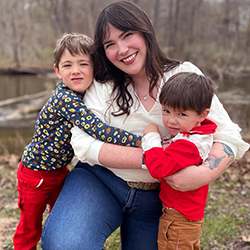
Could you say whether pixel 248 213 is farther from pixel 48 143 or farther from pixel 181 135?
pixel 48 143

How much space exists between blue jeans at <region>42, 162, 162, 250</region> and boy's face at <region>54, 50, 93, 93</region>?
538 millimetres

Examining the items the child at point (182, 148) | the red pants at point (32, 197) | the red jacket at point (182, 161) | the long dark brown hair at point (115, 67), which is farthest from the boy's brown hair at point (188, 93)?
the red pants at point (32, 197)

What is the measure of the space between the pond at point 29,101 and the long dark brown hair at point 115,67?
465 centimetres

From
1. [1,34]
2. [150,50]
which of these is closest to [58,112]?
[150,50]

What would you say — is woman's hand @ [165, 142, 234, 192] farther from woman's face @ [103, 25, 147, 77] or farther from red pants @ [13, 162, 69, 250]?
red pants @ [13, 162, 69, 250]

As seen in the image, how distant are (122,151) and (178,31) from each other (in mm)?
20960

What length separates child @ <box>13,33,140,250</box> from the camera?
69.0 inches

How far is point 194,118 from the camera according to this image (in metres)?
1.61

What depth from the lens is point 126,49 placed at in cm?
176

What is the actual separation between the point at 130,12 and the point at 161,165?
89 centimetres

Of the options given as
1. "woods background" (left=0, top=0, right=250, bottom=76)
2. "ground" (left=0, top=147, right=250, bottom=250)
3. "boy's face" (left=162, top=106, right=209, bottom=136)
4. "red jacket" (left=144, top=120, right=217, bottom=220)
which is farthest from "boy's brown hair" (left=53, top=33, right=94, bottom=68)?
"woods background" (left=0, top=0, right=250, bottom=76)

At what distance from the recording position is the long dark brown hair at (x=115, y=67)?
68.6 inches

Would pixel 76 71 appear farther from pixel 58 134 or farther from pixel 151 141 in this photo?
pixel 151 141

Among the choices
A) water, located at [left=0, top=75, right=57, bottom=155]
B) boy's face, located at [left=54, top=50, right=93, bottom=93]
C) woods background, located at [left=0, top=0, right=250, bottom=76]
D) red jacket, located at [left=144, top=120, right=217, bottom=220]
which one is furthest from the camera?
woods background, located at [left=0, top=0, right=250, bottom=76]
